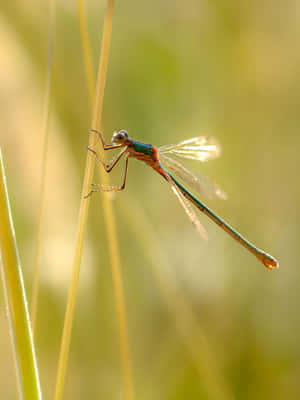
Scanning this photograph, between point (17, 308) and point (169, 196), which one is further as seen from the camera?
point (169, 196)

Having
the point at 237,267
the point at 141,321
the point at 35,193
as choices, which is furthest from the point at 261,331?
the point at 35,193

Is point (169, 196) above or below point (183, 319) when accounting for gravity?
above

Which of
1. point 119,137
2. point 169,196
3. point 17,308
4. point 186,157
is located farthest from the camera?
point 169,196

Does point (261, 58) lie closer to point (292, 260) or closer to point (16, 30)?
point (292, 260)

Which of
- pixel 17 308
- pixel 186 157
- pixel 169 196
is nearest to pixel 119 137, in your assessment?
pixel 186 157

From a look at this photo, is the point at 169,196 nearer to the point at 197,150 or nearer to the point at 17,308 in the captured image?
the point at 197,150

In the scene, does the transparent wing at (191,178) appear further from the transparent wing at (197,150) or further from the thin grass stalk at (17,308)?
the thin grass stalk at (17,308)

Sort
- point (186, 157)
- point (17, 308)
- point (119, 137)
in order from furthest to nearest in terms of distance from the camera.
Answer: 1. point (186, 157)
2. point (119, 137)
3. point (17, 308)

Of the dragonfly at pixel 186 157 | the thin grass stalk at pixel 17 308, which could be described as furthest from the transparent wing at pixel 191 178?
the thin grass stalk at pixel 17 308
